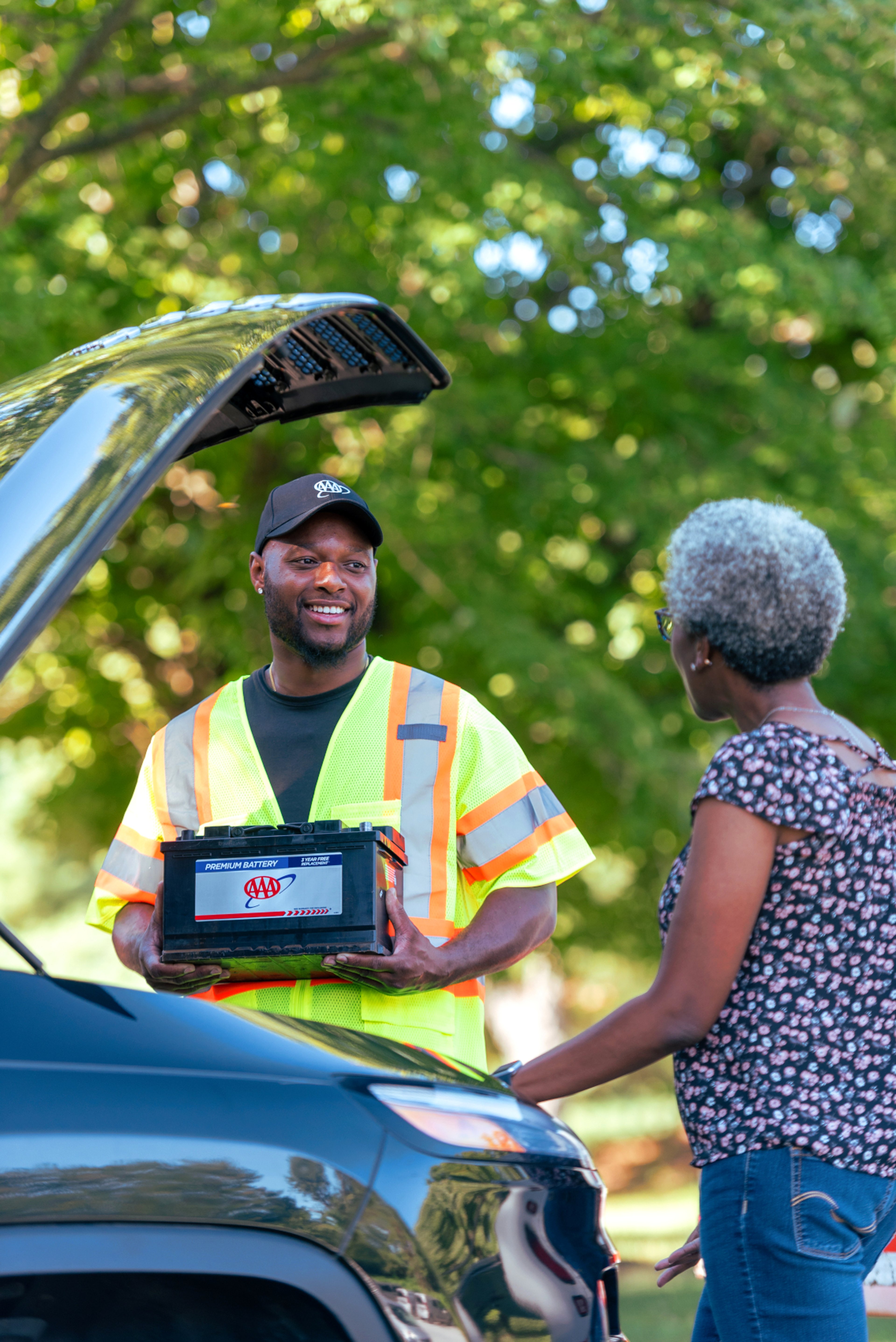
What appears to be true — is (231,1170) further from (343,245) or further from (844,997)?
(343,245)

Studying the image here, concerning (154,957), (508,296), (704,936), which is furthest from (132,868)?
(508,296)

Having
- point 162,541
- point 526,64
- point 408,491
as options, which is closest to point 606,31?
point 526,64

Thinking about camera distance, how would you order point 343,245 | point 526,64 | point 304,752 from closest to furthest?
point 304,752
point 526,64
point 343,245

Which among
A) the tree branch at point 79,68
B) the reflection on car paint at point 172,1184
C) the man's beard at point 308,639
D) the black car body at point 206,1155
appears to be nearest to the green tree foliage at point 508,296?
the tree branch at point 79,68

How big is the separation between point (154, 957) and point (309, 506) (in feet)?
3.21

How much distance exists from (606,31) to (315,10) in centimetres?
174

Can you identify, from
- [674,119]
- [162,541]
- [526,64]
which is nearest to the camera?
[526,64]

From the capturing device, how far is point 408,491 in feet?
27.6

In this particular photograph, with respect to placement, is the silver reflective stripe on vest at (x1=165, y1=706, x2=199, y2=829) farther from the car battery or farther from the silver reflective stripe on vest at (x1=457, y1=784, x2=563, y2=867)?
the silver reflective stripe on vest at (x1=457, y1=784, x2=563, y2=867)

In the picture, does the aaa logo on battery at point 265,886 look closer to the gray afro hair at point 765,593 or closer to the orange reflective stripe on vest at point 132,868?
the orange reflective stripe on vest at point 132,868

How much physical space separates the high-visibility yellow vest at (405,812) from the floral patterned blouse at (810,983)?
0.62 meters

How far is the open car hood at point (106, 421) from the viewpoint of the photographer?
1626 millimetres

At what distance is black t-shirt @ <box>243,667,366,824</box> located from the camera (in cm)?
271

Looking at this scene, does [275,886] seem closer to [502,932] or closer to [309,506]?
[502,932]
